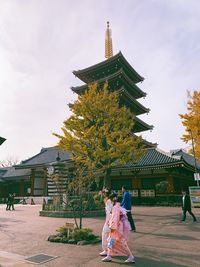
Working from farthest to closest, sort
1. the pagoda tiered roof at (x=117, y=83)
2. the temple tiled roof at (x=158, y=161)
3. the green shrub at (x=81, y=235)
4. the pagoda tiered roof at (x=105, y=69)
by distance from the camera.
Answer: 1. the pagoda tiered roof at (x=105, y=69)
2. the pagoda tiered roof at (x=117, y=83)
3. the temple tiled roof at (x=158, y=161)
4. the green shrub at (x=81, y=235)

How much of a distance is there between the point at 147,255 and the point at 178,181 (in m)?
21.3

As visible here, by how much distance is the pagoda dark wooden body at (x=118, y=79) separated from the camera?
28.8 metres

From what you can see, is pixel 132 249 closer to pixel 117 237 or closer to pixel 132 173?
pixel 117 237

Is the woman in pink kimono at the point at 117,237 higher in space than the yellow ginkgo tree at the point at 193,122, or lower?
lower

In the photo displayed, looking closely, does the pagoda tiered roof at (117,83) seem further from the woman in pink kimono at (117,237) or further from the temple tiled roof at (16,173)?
the woman in pink kimono at (117,237)

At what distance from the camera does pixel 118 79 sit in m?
29.1

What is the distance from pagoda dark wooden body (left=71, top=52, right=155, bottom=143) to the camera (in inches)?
1136

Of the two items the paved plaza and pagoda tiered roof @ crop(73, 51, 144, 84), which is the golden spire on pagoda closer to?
pagoda tiered roof @ crop(73, 51, 144, 84)

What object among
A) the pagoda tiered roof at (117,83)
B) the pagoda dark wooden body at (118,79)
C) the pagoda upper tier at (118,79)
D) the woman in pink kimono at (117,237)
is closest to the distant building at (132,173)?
the pagoda dark wooden body at (118,79)

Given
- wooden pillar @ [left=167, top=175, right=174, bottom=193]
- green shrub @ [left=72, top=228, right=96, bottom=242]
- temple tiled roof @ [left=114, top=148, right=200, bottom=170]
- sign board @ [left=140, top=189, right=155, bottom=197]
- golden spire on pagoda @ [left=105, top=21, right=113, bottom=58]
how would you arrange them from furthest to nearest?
golden spire on pagoda @ [left=105, top=21, right=113, bottom=58] < sign board @ [left=140, top=189, right=155, bottom=197] < wooden pillar @ [left=167, top=175, right=174, bottom=193] < temple tiled roof @ [left=114, top=148, right=200, bottom=170] < green shrub @ [left=72, top=228, right=96, bottom=242]

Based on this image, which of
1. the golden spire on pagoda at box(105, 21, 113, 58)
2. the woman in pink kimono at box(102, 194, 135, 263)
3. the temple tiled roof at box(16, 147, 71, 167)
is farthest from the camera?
the golden spire on pagoda at box(105, 21, 113, 58)

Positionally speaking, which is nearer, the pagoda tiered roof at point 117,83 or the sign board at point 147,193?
the sign board at point 147,193

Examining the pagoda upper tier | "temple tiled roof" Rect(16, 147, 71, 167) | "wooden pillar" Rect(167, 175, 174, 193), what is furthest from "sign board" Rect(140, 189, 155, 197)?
"temple tiled roof" Rect(16, 147, 71, 167)

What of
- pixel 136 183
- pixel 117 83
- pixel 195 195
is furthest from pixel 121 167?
pixel 117 83
